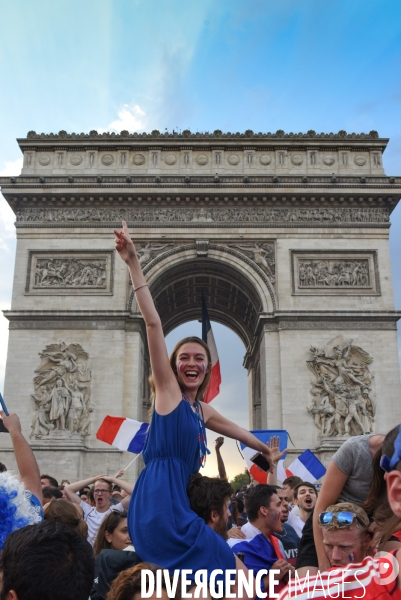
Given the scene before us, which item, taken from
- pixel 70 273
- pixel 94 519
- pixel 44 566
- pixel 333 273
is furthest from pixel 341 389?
pixel 44 566

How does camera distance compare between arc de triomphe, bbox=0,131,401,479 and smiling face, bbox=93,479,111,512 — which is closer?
smiling face, bbox=93,479,111,512

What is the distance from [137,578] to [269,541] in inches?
84.3

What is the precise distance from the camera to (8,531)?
8.18ft

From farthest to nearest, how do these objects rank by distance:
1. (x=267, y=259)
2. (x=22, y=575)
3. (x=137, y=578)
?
1. (x=267, y=259)
2. (x=137, y=578)
3. (x=22, y=575)

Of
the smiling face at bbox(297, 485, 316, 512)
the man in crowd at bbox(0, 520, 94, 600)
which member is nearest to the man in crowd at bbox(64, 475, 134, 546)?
the smiling face at bbox(297, 485, 316, 512)

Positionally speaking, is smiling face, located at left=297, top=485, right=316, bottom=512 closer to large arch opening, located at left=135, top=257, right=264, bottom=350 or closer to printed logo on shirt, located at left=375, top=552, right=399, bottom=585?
printed logo on shirt, located at left=375, top=552, right=399, bottom=585

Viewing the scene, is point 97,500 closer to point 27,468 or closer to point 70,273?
point 27,468

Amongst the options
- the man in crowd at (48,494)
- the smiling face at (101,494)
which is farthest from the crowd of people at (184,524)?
the smiling face at (101,494)

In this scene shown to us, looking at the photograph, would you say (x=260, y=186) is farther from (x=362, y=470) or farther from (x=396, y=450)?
(x=396, y=450)

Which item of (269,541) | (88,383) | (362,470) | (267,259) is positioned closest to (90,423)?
(88,383)

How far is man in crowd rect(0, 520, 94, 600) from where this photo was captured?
194 centimetres

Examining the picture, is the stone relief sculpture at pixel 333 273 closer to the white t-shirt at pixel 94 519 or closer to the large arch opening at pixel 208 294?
the large arch opening at pixel 208 294

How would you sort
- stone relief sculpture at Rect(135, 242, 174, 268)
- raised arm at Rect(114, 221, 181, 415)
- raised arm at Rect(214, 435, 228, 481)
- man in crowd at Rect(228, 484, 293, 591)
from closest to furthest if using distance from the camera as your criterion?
1. raised arm at Rect(114, 221, 181, 415)
2. man in crowd at Rect(228, 484, 293, 591)
3. raised arm at Rect(214, 435, 228, 481)
4. stone relief sculpture at Rect(135, 242, 174, 268)

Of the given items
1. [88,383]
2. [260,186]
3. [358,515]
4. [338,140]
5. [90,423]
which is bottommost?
[358,515]
